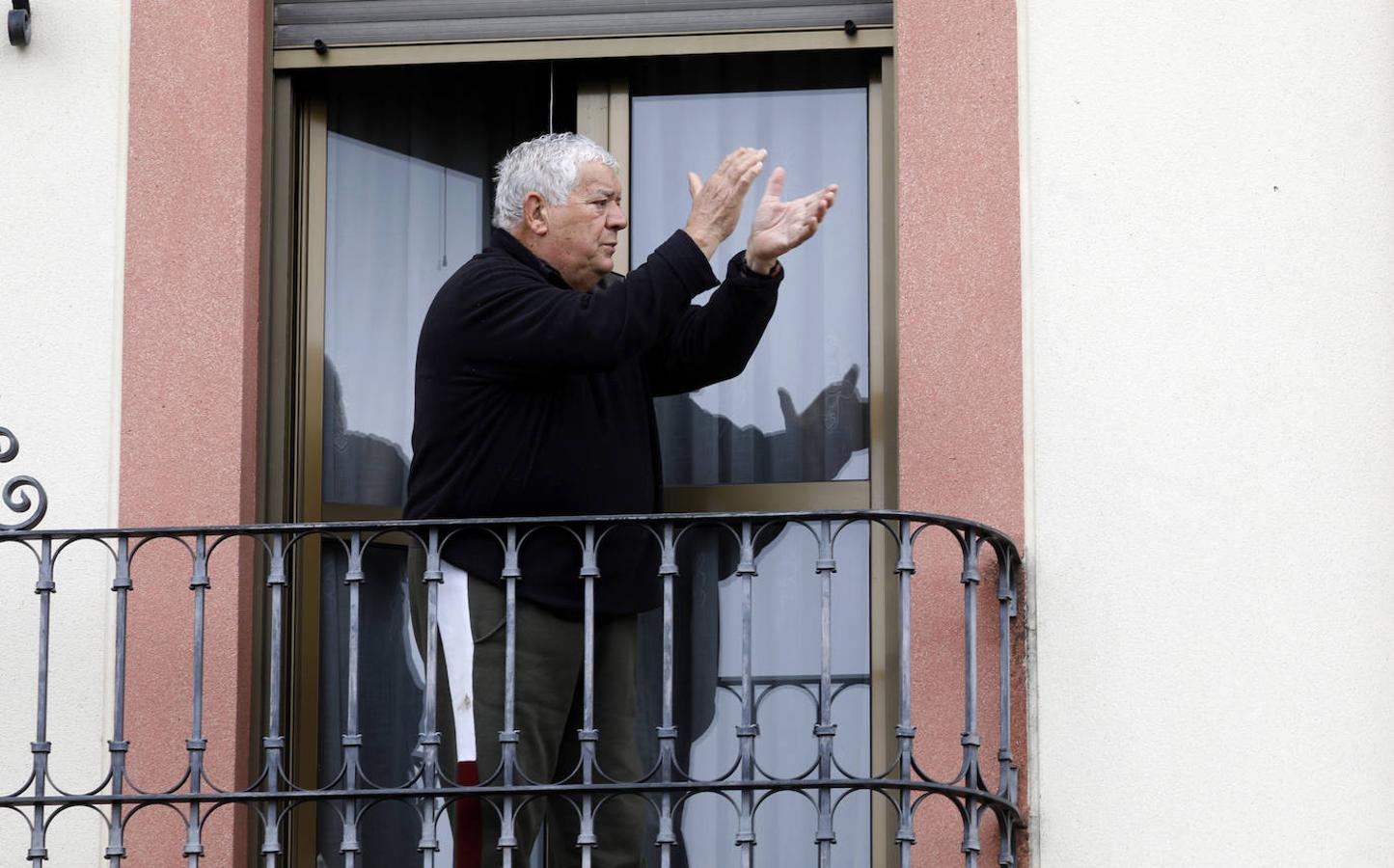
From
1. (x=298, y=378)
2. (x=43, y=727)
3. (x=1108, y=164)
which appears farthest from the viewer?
(x=298, y=378)

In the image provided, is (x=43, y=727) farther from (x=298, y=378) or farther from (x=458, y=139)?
(x=458, y=139)

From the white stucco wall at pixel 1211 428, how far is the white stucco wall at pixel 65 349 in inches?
91.4

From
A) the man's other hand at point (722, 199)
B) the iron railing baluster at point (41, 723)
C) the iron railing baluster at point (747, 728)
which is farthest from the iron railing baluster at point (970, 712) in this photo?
the iron railing baluster at point (41, 723)

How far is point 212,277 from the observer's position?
6.79 metres

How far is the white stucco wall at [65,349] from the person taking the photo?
21.7 ft

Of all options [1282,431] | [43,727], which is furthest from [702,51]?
[43,727]

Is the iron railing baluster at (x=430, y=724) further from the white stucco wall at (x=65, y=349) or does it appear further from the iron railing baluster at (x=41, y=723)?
the white stucco wall at (x=65, y=349)

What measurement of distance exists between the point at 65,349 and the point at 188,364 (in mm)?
324

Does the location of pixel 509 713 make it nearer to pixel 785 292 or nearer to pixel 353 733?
pixel 353 733

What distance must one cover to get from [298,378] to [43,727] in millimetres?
1349

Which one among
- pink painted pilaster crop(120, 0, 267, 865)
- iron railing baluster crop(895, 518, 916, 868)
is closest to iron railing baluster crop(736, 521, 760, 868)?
iron railing baluster crop(895, 518, 916, 868)

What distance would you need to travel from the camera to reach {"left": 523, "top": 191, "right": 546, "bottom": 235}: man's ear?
20.9ft

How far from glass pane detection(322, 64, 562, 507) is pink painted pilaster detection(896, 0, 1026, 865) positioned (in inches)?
45.3

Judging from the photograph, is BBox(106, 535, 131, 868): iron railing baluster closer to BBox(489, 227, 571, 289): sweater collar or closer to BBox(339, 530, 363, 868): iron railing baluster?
BBox(339, 530, 363, 868): iron railing baluster
